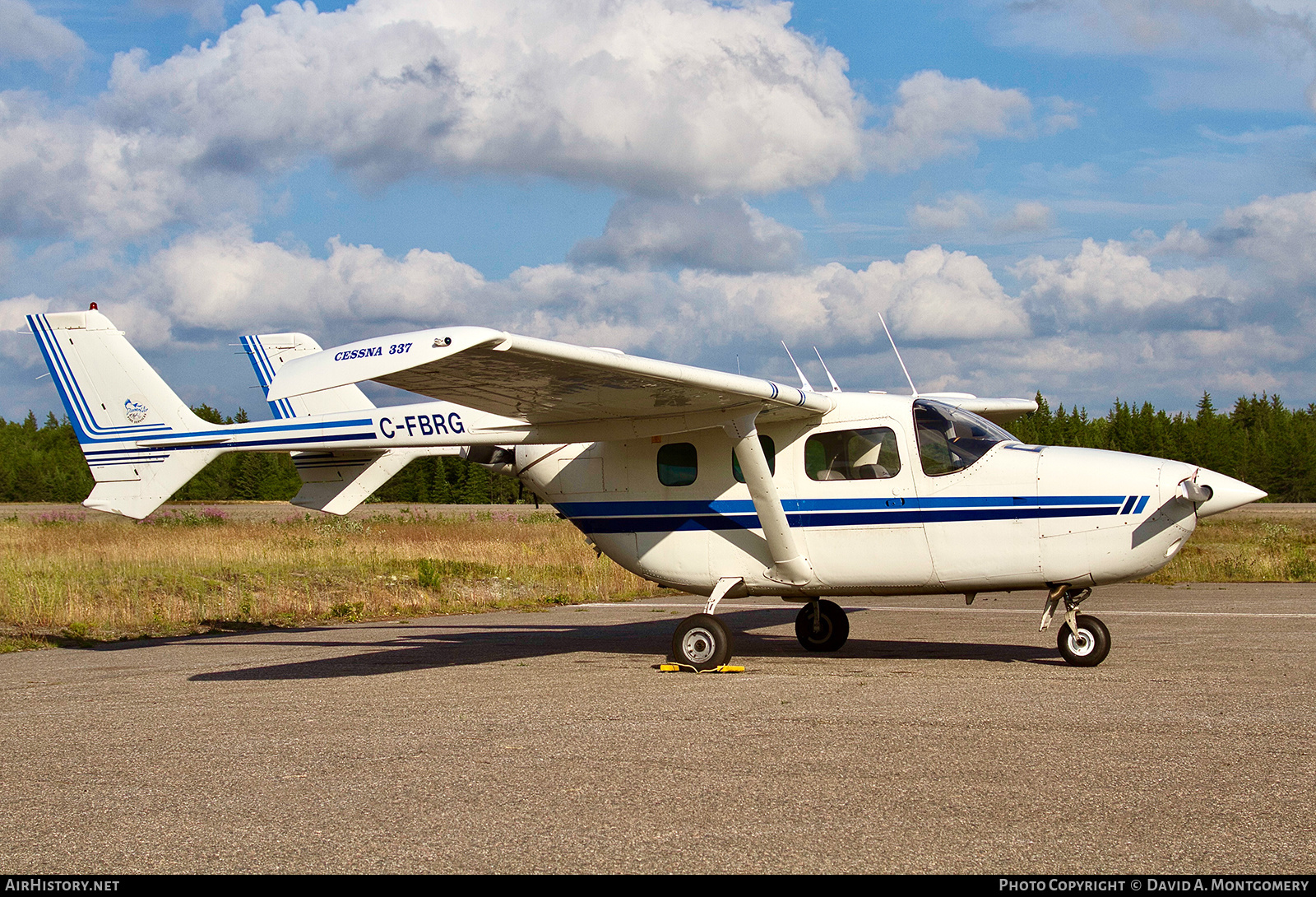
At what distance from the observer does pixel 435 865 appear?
13.5ft

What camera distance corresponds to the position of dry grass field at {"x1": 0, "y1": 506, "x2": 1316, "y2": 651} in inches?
606

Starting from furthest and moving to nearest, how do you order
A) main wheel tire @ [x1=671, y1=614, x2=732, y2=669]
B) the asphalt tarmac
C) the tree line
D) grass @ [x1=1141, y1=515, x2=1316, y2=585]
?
the tree line < grass @ [x1=1141, y1=515, x2=1316, y2=585] < main wheel tire @ [x1=671, y1=614, x2=732, y2=669] < the asphalt tarmac

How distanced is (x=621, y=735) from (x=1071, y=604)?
4.85m

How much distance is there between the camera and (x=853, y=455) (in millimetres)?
10086

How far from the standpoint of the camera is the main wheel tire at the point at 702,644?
32.1ft

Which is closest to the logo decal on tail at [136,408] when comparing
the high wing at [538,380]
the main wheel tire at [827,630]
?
the high wing at [538,380]

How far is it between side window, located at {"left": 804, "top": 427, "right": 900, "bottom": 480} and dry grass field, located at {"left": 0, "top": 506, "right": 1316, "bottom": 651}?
9.32m

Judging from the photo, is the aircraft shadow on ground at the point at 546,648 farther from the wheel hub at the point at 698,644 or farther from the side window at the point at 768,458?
the side window at the point at 768,458

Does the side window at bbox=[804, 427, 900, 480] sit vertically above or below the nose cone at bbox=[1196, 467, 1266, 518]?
above

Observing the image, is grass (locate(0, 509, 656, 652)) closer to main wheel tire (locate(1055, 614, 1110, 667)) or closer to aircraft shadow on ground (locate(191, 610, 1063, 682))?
aircraft shadow on ground (locate(191, 610, 1063, 682))

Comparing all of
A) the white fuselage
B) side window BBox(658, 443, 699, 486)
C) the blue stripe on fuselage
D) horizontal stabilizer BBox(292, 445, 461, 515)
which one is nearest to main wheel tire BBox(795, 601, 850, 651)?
the white fuselage

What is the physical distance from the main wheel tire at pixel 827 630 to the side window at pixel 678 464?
2.16m
